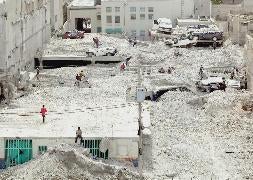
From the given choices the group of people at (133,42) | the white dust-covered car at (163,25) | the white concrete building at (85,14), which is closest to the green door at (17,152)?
the group of people at (133,42)

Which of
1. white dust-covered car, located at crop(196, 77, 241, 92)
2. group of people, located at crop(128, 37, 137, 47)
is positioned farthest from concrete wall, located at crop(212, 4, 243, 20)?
white dust-covered car, located at crop(196, 77, 241, 92)

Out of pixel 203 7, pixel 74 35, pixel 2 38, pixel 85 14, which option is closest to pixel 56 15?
pixel 85 14

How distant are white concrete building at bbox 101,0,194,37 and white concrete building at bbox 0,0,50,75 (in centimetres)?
1001

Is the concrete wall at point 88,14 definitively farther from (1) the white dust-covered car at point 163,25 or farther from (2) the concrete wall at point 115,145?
(2) the concrete wall at point 115,145

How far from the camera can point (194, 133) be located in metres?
34.1

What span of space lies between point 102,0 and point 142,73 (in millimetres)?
21889

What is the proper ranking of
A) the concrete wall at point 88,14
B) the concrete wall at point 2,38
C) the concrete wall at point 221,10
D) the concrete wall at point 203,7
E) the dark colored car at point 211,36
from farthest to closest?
the concrete wall at point 221,10 < the concrete wall at point 203,7 < the concrete wall at point 88,14 < the dark colored car at point 211,36 < the concrete wall at point 2,38

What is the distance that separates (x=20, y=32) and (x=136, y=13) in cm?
2120

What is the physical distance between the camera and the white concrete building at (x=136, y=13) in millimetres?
66312

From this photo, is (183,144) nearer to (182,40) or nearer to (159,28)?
(182,40)

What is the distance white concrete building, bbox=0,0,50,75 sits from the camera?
4266cm

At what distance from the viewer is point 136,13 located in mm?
66375

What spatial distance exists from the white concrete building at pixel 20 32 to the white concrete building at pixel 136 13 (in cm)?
1001

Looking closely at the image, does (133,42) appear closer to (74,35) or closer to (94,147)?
(74,35)
